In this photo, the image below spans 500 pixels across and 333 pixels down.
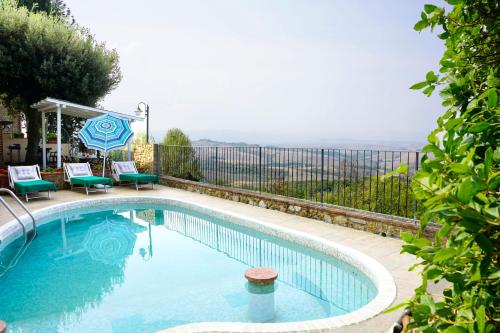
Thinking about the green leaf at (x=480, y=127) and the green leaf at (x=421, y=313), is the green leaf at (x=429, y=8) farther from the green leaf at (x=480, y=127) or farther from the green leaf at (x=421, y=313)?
the green leaf at (x=421, y=313)

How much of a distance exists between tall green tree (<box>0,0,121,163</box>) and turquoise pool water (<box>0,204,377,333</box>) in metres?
9.94

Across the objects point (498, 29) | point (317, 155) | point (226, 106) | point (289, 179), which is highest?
point (226, 106)

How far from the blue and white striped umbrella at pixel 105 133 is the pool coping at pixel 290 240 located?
10.7ft

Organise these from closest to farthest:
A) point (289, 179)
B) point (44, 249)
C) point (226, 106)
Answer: point (44, 249)
point (289, 179)
point (226, 106)

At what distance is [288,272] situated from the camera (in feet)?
20.8

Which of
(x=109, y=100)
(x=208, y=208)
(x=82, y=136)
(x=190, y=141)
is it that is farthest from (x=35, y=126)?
(x=208, y=208)

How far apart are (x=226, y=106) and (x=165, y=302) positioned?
1752 centimetres

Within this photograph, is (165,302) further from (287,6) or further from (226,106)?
(226,106)

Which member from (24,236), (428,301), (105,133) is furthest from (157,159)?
(428,301)

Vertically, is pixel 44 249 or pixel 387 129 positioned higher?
pixel 387 129

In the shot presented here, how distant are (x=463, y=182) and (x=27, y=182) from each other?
43.7 feet

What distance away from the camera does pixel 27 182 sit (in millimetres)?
11719

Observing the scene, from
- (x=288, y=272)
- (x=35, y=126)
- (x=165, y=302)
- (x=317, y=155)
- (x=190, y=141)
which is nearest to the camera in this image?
(x=165, y=302)

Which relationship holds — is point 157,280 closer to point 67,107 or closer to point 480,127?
point 480,127
